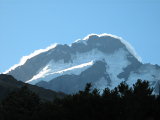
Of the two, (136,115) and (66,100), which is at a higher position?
(66,100)

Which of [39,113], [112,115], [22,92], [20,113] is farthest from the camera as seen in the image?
[22,92]

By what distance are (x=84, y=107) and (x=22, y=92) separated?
2212 centimetres

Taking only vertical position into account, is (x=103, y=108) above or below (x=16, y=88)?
below

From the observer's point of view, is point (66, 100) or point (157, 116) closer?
point (157, 116)

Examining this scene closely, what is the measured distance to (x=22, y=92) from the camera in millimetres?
82188

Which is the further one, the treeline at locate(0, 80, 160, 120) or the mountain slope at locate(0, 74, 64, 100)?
the mountain slope at locate(0, 74, 64, 100)

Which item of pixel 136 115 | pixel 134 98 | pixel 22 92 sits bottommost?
pixel 136 115

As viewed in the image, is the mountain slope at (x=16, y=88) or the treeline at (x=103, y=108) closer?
the treeline at (x=103, y=108)

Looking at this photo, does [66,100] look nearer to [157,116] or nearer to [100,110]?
[100,110]

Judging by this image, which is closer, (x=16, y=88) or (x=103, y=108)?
(x=103, y=108)

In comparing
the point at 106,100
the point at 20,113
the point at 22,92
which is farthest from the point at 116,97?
the point at 22,92

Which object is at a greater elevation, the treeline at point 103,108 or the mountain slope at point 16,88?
the mountain slope at point 16,88

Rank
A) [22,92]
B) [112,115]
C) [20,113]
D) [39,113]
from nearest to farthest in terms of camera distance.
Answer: [112,115] → [39,113] → [20,113] → [22,92]

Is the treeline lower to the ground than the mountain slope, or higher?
lower
